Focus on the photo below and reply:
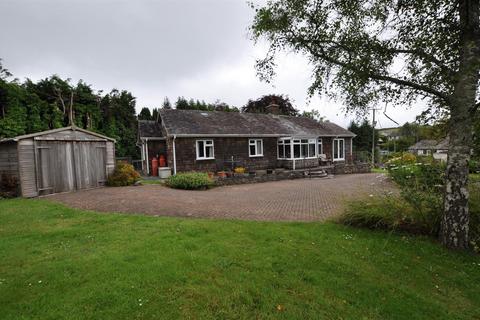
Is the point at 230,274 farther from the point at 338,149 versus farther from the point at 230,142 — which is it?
the point at 338,149

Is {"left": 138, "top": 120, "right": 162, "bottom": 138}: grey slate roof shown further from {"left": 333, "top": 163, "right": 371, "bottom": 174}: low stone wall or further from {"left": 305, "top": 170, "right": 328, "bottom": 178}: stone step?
{"left": 333, "top": 163, "right": 371, "bottom": 174}: low stone wall

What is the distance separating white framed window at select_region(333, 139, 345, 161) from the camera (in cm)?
2430

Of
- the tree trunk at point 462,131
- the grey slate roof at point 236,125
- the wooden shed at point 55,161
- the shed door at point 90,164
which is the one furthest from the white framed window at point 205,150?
the tree trunk at point 462,131

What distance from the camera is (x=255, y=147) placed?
1981cm

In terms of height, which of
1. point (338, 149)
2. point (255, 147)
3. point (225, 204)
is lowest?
point (225, 204)

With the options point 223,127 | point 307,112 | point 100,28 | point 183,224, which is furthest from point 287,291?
point 307,112

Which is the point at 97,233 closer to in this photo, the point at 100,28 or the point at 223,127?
the point at 100,28

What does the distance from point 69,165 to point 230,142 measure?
1032cm

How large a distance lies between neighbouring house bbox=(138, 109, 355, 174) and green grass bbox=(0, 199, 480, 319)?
11.6m

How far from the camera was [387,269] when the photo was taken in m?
3.96

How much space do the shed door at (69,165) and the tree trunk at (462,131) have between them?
45.2 ft

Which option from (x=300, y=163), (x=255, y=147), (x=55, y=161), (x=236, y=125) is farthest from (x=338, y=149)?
(x=55, y=161)

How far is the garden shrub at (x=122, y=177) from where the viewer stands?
42.7 feet

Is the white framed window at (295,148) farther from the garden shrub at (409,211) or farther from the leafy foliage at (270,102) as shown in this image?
the leafy foliage at (270,102)
